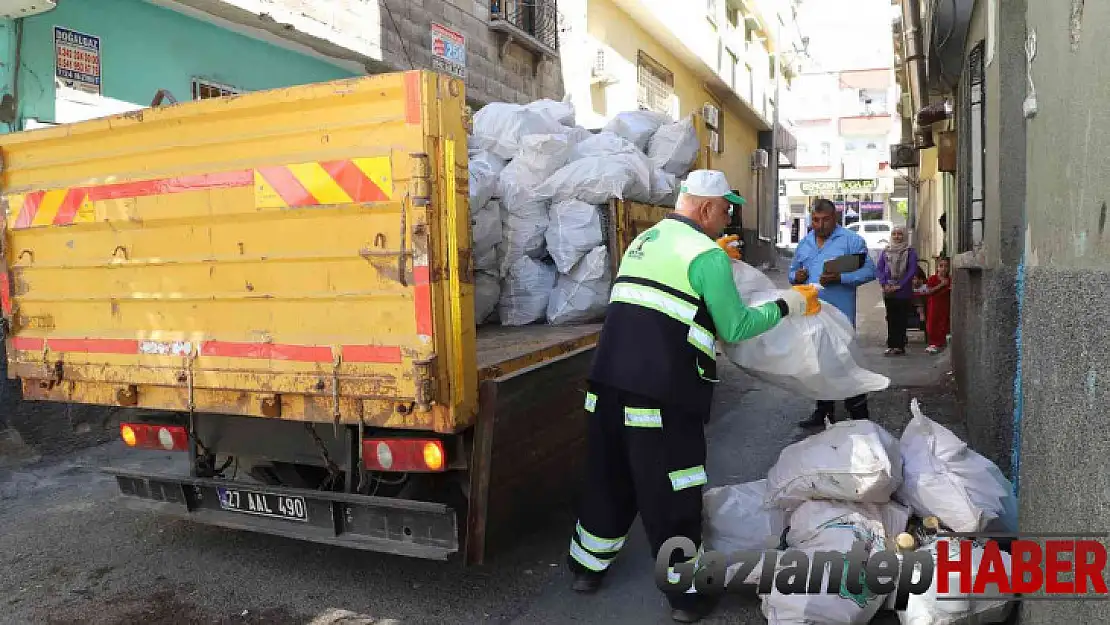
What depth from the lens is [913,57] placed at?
9203 millimetres

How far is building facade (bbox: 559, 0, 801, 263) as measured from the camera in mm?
12859

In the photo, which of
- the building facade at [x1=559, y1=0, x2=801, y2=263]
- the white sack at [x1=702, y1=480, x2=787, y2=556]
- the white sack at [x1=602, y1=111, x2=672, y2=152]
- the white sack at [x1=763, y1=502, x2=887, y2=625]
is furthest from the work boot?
the building facade at [x1=559, y1=0, x2=801, y2=263]

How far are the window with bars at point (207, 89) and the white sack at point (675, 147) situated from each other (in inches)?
160

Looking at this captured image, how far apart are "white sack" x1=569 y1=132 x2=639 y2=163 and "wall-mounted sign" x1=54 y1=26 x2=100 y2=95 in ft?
12.7

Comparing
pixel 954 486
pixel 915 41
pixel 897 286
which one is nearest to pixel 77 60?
pixel 954 486

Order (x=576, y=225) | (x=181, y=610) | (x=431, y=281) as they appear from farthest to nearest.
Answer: (x=576, y=225)
(x=181, y=610)
(x=431, y=281)

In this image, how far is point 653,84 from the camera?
1580 centimetres

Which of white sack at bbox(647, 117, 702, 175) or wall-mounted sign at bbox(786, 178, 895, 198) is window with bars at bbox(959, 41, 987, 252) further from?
wall-mounted sign at bbox(786, 178, 895, 198)

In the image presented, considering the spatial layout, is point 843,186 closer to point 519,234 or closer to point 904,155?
point 904,155

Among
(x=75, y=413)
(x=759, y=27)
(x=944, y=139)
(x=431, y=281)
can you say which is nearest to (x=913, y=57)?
(x=944, y=139)

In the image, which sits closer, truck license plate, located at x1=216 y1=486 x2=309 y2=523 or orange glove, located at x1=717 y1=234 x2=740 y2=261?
truck license plate, located at x1=216 y1=486 x2=309 y2=523

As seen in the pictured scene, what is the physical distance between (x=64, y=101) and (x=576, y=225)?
412 cm

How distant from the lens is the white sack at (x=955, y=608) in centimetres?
259

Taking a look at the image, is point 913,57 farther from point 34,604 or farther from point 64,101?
point 34,604
